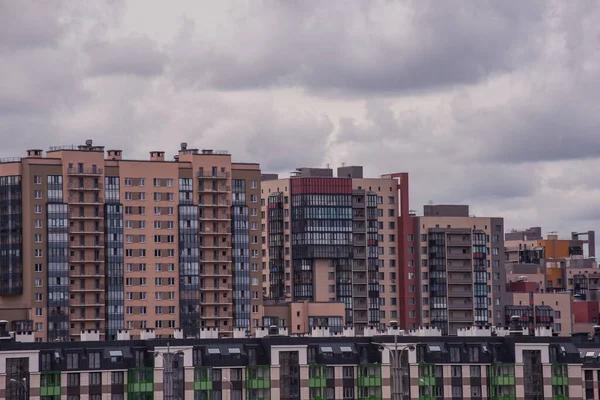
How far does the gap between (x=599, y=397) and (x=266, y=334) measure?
1564 inches

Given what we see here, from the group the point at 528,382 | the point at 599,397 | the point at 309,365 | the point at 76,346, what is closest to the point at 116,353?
the point at 76,346

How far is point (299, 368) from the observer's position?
595ft

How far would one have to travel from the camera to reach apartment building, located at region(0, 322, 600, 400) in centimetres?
17275

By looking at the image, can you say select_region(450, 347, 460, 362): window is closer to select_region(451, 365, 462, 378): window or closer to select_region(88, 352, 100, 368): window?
select_region(451, 365, 462, 378): window

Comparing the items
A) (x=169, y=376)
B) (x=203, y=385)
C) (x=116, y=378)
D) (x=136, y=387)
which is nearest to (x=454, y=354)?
(x=203, y=385)

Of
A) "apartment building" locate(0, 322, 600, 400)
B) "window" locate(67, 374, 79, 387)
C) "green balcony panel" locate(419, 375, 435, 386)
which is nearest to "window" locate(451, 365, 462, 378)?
"apartment building" locate(0, 322, 600, 400)

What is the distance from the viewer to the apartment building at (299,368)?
17275 centimetres

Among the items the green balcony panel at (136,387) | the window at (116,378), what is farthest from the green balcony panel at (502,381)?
the window at (116,378)

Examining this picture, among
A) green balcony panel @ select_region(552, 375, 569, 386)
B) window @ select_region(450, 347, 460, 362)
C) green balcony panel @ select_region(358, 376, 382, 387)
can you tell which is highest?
window @ select_region(450, 347, 460, 362)

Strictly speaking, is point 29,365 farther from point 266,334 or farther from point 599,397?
point 599,397

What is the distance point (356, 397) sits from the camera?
184m

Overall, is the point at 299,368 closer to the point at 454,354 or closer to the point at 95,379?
the point at 454,354

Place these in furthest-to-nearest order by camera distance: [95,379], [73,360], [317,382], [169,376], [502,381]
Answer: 1. [502,381]
2. [317,382]
3. [95,379]
4. [73,360]
5. [169,376]

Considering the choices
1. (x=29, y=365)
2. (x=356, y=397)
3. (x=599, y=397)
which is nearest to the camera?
(x=29, y=365)
